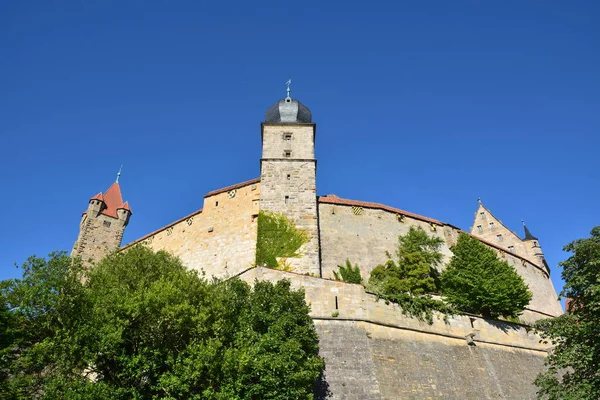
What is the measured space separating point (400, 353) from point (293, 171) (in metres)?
13.6

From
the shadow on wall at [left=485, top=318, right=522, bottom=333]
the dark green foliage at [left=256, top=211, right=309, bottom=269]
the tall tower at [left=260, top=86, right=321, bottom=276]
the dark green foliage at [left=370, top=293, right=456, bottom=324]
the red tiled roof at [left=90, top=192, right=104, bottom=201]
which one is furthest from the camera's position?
the red tiled roof at [left=90, top=192, right=104, bottom=201]

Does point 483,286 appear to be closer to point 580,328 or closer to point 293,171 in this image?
point 580,328

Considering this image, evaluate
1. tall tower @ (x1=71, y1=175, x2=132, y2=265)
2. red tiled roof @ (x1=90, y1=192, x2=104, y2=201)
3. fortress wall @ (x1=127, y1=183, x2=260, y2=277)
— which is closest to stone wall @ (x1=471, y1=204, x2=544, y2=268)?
fortress wall @ (x1=127, y1=183, x2=260, y2=277)

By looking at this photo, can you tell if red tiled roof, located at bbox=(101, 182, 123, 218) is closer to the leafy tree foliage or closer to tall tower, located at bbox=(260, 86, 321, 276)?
tall tower, located at bbox=(260, 86, 321, 276)

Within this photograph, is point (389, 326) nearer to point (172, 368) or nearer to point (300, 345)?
point (300, 345)

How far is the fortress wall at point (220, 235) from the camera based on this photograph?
27984 millimetres

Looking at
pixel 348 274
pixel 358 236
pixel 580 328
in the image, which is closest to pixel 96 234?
pixel 358 236

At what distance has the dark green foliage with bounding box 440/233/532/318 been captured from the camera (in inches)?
977

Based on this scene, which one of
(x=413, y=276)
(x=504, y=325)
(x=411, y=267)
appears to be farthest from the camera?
(x=411, y=267)

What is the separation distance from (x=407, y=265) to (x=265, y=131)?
520 inches

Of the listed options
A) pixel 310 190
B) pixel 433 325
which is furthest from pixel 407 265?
pixel 310 190

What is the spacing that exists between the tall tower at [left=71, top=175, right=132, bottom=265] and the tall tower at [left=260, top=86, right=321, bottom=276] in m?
16.6

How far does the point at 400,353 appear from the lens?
19.7m

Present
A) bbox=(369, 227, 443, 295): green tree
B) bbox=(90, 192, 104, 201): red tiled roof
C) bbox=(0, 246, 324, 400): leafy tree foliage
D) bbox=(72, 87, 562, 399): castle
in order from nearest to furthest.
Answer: bbox=(0, 246, 324, 400): leafy tree foliage → bbox=(72, 87, 562, 399): castle → bbox=(369, 227, 443, 295): green tree → bbox=(90, 192, 104, 201): red tiled roof
